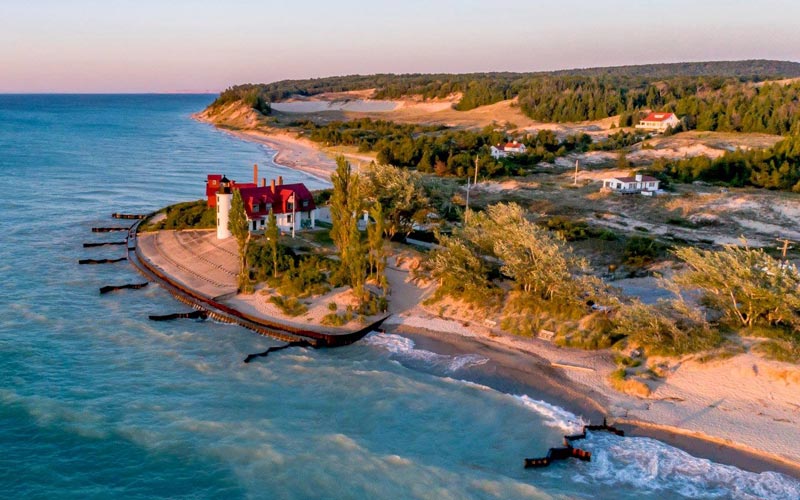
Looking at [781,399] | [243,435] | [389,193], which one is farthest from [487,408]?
[389,193]


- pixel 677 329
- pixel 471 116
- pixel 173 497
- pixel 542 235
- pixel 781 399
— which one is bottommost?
pixel 173 497

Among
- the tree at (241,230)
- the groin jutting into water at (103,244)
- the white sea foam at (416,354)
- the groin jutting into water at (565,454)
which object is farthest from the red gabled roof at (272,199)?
the groin jutting into water at (565,454)

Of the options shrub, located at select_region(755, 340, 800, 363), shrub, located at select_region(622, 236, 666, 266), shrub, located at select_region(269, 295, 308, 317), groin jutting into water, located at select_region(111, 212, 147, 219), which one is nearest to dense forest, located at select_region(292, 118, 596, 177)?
shrub, located at select_region(622, 236, 666, 266)

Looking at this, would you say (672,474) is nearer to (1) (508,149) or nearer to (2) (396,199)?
(2) (396,199)

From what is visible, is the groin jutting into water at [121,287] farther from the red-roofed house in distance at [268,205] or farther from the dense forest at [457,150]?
the dense forest at [457,150]

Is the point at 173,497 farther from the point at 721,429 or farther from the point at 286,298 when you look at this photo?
the point at 721,429
